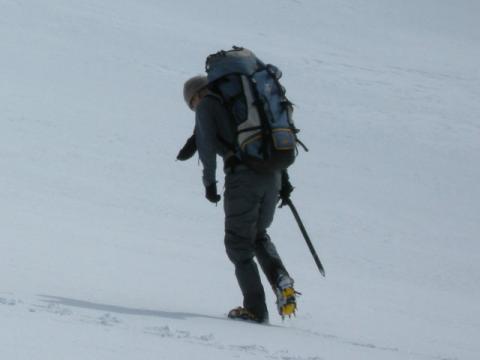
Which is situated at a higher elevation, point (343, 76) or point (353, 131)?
point (343, 76)

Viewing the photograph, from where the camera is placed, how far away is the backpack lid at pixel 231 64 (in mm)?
4211

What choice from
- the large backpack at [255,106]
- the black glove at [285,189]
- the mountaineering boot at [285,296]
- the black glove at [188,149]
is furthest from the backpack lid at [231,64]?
the mountaineering boot at [285,296]

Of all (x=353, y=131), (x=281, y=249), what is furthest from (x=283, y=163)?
(x=353, y=131)

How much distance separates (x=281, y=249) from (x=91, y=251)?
2492 mm

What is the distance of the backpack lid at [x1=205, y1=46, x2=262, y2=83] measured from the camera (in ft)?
13.8

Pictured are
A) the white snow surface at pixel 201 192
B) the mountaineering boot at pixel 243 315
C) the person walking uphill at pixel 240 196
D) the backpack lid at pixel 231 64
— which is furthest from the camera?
the mountaineering boot at pixel 243 315

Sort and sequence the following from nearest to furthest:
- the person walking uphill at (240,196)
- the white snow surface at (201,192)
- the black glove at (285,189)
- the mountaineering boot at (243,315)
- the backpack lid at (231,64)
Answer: the white snow surface at (201,192), the backpack lid at (231,64), the person walking uphill at (240,196), the mountaineering boot at (243,315), the black glove at (285,189)

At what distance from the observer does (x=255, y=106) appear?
4.22m

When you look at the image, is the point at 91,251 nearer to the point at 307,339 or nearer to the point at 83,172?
the point at 307,339

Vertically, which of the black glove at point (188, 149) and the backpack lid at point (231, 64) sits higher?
the backpack lid at point (231, 64)

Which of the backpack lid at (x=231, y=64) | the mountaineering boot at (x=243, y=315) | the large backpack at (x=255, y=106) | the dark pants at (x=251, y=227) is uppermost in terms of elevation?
the backpack lid at (x=231, y=64)

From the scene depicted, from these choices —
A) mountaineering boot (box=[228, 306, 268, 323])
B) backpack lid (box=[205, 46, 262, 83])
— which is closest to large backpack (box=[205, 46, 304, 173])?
backpack lid (box=[205, 46, 262, 83])

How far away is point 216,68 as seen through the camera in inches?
167

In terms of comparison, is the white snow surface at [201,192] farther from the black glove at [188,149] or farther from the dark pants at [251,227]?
the black glove at [188,149]
